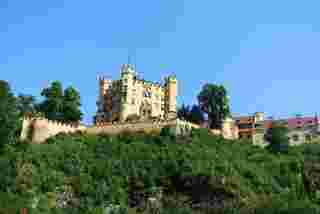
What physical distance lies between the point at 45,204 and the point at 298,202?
17604 mm

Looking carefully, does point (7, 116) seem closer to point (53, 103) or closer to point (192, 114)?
point (53, 103)

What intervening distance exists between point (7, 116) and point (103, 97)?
64.9 ft

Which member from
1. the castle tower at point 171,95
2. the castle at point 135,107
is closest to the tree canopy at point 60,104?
the castle at point 135,107

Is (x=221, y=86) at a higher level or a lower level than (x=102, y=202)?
higher

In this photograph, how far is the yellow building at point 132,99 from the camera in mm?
74938

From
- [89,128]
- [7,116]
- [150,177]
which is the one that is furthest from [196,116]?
[7,116]

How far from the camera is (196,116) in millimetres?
76688

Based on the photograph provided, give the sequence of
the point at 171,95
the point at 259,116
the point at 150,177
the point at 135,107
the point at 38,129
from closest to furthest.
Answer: the point at 150,177
the point at 38,129
the point at 135,107
the point at 171,95
the point at 259,116

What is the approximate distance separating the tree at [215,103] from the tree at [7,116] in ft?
74.1

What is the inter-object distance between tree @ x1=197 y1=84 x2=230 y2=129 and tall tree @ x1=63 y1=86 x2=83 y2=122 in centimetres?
1304

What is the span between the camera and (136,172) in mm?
55750

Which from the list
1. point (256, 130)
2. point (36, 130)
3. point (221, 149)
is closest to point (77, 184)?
point (36, 130)

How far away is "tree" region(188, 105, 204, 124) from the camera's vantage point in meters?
76.4

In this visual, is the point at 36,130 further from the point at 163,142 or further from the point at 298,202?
the point at 298,202
